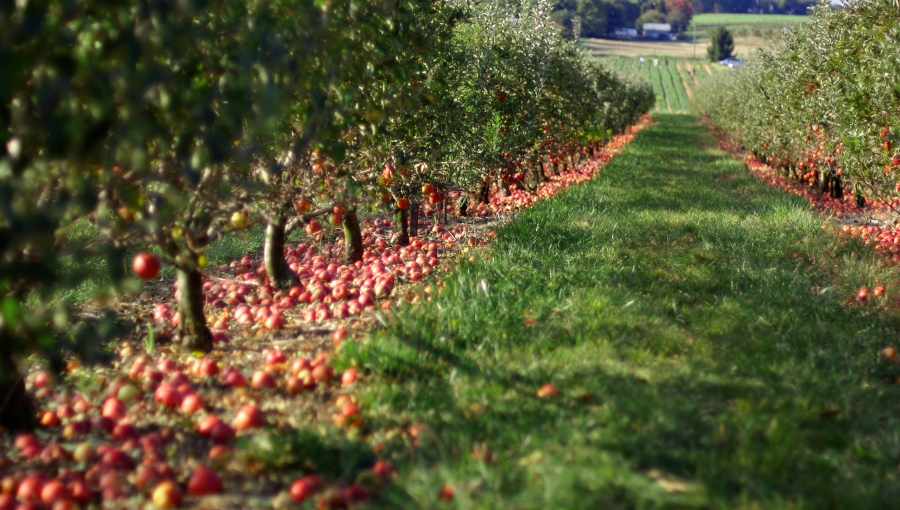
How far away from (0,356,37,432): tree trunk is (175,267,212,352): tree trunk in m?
0.85

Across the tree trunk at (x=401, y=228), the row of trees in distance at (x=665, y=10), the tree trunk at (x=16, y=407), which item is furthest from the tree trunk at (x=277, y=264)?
the row of trees in distance at (x=665, y=10)

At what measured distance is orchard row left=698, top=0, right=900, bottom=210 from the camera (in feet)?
25.1

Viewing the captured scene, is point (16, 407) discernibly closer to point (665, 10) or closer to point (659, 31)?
point (659, 31)

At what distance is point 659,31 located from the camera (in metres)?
98.2

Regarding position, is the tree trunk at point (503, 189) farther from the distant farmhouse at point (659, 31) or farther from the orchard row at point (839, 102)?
the distant farmhouse at point (659, 31)

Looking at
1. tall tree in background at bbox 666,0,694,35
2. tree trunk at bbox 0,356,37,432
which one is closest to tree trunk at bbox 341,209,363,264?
tree trunk at bbox 0,356,37,432

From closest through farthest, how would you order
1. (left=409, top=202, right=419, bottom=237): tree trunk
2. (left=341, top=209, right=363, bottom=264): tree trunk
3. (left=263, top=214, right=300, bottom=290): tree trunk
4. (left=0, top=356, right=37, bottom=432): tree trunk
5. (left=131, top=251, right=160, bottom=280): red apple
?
1. (left=131, top=251, right=160, bottom=280): red apple
2. (left=0, top=356, right=37, bottom=432): tree trunk
3. (left=263, top=214, right=300, bottom=290): tree trunk
4. (left=341, top=209, right=363, bottom=264): tree trunk
5. (left=409, top=202, right=419, bottom=237): tree trunk

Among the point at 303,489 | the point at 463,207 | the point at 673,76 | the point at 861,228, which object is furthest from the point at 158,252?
the point at 673,76

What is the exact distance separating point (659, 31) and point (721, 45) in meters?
19.8

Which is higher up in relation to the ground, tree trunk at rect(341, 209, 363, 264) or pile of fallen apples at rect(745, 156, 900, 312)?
tree trunk at rect(341, 209, 363, 264)

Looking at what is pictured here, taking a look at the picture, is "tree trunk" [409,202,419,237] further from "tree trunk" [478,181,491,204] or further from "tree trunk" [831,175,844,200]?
"tree trunk" [831,175,844,200]

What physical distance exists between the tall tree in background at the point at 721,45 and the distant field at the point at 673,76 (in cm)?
122

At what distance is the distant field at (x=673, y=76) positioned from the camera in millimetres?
65569

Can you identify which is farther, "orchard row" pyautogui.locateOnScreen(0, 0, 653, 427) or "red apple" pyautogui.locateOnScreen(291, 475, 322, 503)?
"red apple" pyautogui.locateOnScreen(291, 475, 322, 503)
